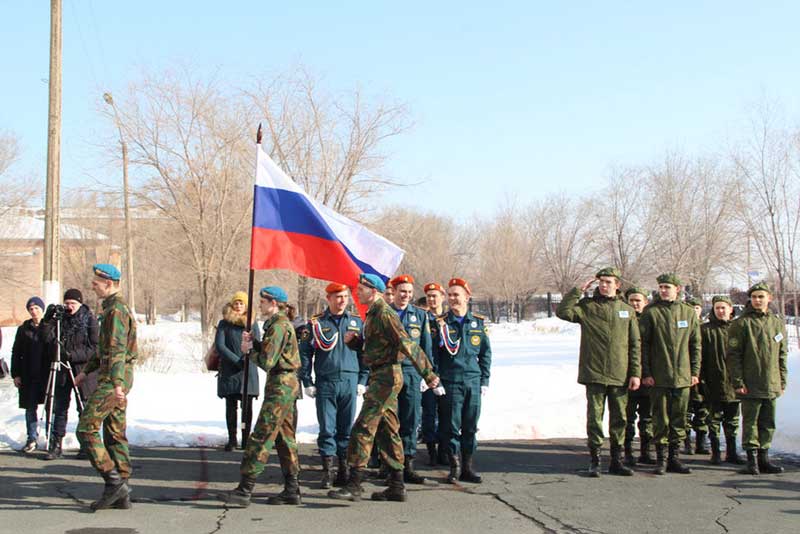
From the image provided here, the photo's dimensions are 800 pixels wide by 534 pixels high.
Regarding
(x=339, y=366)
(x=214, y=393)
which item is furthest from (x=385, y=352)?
(x=214, y=393)

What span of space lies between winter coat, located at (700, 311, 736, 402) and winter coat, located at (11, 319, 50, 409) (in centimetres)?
776

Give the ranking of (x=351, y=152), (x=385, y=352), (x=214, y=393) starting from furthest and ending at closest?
1. (x=351, y=152)
2. (x=214, y=393)
3. (x=385, y=352)

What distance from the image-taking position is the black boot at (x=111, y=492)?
6969mm

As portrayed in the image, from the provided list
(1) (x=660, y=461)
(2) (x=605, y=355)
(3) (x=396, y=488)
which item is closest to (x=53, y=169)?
(3) (x=396, y=488)

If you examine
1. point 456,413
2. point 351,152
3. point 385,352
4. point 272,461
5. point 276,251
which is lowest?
point 272,461

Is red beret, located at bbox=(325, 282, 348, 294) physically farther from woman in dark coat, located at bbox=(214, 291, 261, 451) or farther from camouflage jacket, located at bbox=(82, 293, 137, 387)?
woman in dark coat, located at bbox=(214, 291, 261, 451)

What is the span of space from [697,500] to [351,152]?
55.2ft

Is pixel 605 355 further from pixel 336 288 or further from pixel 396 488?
pixel 336 288

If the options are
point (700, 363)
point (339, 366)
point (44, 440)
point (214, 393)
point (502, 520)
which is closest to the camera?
point (502, 520)

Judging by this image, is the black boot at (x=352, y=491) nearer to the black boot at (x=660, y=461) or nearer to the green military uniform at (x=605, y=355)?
the green military uniform at (x=605, y=355)

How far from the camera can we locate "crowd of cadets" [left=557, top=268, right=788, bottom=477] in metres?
8.82

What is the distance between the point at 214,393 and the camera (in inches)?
558

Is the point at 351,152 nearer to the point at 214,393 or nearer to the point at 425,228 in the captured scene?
the point at 214,393

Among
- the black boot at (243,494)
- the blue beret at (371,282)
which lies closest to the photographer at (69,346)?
the black boot at (243,494)
